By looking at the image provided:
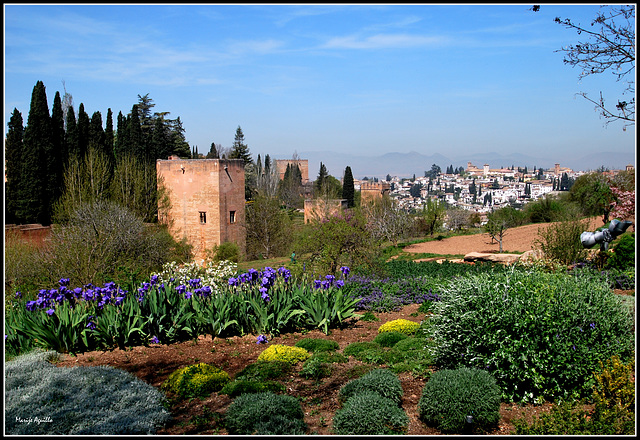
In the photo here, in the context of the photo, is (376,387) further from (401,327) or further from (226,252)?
(226,252)

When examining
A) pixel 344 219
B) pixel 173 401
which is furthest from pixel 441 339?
pixel 344 219

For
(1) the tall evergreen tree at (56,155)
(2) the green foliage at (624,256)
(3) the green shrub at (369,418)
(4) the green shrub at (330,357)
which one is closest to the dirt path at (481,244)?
(2) the green foliage at (624,256)

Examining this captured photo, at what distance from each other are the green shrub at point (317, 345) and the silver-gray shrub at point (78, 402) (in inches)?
87.8

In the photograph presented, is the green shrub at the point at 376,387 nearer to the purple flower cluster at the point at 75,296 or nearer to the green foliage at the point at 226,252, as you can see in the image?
the purple flower cluster at the point at 75,296

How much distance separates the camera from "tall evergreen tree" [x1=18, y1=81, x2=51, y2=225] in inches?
925

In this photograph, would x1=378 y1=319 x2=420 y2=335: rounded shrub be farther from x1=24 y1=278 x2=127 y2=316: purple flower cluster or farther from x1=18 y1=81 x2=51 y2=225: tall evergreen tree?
x1=18 y1=81 x2=51 y2=225: tall evergreen tree

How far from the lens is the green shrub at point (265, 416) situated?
392 cm

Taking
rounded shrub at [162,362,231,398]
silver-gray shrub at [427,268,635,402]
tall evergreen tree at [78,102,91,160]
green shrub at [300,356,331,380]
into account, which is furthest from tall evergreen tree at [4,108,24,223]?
silver-gray shrub at [427,268,635,402]

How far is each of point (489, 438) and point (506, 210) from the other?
31306mm

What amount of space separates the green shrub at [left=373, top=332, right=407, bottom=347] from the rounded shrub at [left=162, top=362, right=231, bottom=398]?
7.80 feet

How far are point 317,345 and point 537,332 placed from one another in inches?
112

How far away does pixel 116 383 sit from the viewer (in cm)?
479

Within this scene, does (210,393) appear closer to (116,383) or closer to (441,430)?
(116,383)

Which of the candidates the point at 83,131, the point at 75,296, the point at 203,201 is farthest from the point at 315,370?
the point at 83,131
